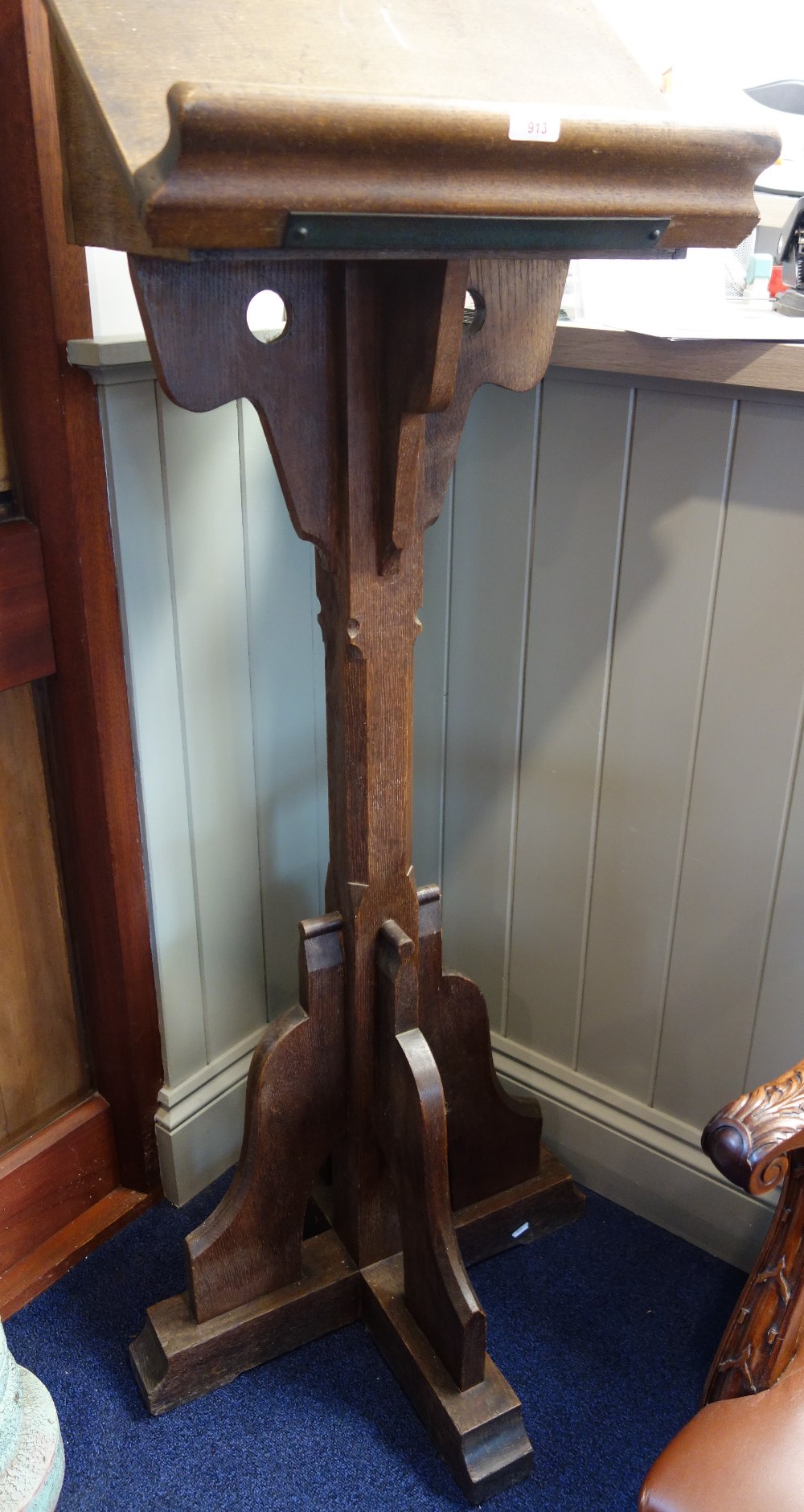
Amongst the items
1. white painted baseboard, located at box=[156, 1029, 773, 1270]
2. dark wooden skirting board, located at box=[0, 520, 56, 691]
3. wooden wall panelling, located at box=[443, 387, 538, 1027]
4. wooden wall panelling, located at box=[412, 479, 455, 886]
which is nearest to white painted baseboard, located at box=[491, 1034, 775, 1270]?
white painted baseboard, located at box=[156, 1029, 773, 1270]

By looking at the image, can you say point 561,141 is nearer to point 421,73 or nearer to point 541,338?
point 421,73

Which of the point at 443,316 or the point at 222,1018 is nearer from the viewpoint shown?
the point at 443,316

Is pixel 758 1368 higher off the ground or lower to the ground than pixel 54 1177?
higher

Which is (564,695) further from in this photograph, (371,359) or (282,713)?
(371,359)

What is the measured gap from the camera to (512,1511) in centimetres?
122

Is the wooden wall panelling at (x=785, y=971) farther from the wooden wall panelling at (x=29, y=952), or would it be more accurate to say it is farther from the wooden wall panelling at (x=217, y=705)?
the wooden wall panelling at (x=29, y=952)

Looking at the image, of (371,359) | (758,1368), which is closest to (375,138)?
(371,359)

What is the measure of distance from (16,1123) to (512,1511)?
75 cm

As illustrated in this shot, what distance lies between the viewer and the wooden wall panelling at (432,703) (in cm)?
157

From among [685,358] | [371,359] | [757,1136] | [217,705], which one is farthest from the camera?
[217,705]

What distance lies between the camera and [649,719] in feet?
4.66

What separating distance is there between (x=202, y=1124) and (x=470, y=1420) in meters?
0.56

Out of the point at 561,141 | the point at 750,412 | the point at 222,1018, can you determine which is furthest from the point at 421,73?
the point at 222,1018

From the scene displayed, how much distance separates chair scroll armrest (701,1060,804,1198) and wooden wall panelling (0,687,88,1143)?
0.89 m
